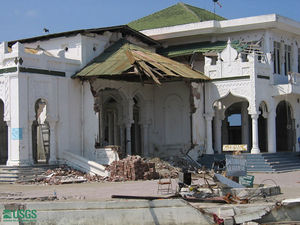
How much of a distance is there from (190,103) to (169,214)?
16.5 meters

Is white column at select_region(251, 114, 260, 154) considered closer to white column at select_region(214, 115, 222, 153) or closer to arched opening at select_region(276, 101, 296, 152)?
white column at select_region(214, 115, 222, 153)

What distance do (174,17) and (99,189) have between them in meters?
18.8

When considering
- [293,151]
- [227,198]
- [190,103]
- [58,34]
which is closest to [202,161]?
[190,103]

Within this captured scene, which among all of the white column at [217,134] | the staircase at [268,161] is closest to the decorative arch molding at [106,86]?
the white column at [217,134]

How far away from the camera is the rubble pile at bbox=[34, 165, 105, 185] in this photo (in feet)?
80.4

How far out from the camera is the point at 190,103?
31172mm

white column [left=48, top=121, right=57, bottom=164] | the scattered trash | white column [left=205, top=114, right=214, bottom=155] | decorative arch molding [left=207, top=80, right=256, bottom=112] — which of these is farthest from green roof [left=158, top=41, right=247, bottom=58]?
the scattered trash

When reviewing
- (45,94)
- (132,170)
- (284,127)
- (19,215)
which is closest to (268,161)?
(132,170)

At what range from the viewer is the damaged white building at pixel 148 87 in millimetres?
26609

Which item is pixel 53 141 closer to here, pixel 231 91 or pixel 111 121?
pixel 111 121

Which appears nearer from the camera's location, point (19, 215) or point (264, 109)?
point (19, 215)

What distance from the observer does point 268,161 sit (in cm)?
2883

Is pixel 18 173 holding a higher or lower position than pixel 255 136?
lower

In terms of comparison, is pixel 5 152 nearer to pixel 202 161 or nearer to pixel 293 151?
pixel 202 161
